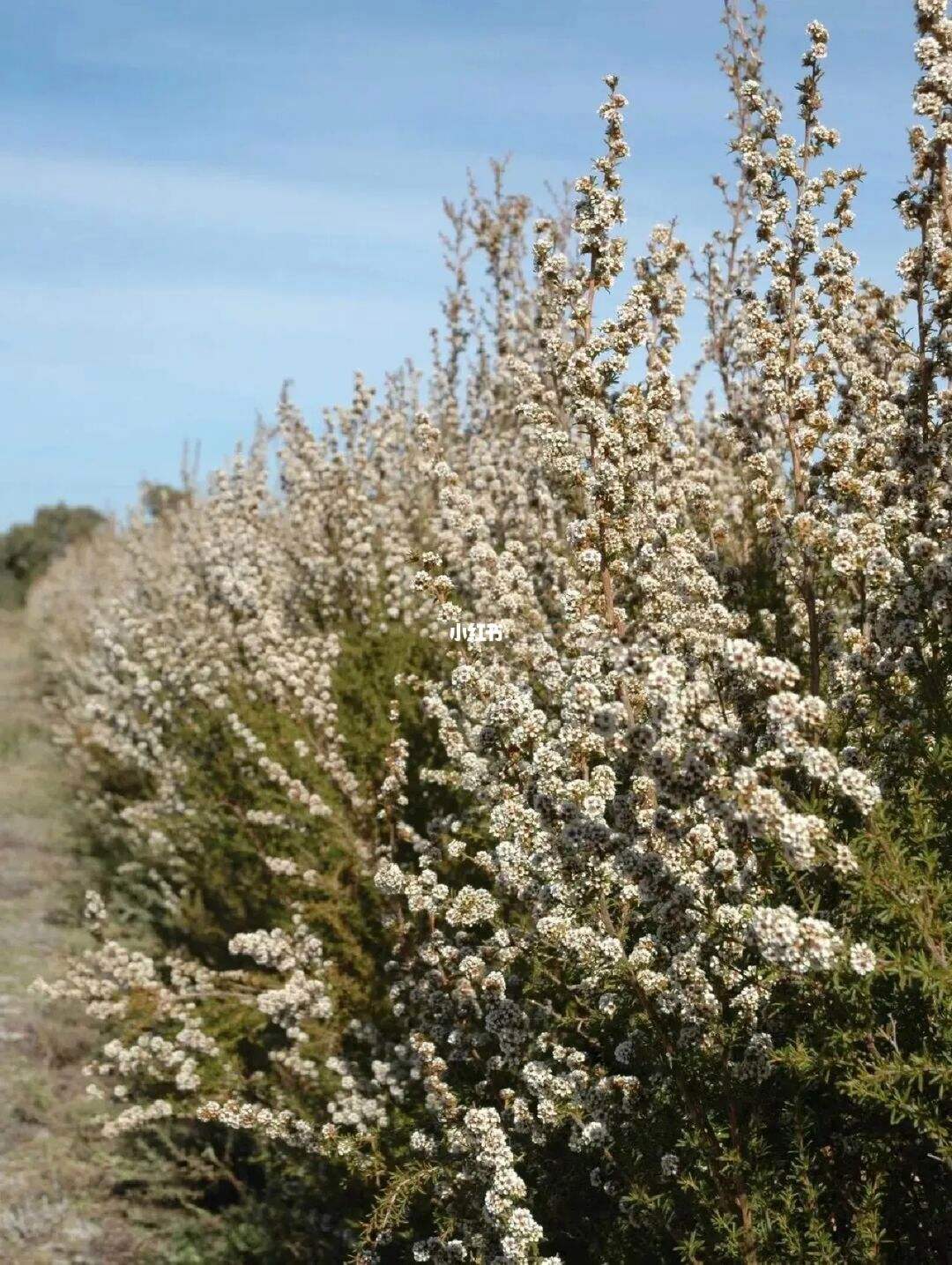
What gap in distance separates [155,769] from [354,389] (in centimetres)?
302

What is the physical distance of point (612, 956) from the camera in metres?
3.01

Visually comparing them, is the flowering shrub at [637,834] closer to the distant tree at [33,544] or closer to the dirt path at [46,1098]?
the dirt path at [46,1098]

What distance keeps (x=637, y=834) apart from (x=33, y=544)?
38680 mm

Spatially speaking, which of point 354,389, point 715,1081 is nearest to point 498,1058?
point 715,1081

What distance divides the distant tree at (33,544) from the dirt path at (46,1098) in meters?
26.5

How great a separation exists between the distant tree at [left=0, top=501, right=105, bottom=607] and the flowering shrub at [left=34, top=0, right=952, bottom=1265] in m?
32.4

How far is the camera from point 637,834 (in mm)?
2959

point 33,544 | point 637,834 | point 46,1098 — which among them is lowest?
point 46,1098

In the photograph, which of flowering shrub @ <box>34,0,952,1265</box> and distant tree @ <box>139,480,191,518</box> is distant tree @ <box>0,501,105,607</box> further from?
flowering shrub @ <box>34,0,952,1265</box>

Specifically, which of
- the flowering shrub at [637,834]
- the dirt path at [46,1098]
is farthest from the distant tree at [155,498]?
the flowering shrub at [637,834]

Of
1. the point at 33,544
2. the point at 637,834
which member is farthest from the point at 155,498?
the point at 637,834

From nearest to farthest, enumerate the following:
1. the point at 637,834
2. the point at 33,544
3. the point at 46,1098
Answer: the point at 637,834, the point at 46,1098, the point at 33,544

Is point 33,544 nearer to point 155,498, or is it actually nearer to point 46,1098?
point 155,498

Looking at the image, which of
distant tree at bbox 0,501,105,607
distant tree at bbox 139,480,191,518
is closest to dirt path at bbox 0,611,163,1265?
distant tree at bbox 139,480,191,518
